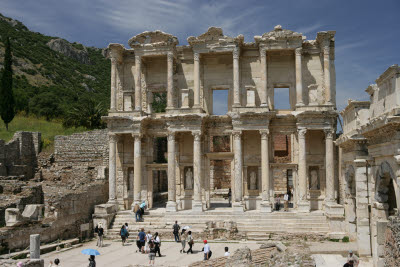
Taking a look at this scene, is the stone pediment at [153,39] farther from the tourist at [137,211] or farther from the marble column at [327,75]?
the tourist at [137,211]

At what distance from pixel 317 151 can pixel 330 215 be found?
4.60 metres

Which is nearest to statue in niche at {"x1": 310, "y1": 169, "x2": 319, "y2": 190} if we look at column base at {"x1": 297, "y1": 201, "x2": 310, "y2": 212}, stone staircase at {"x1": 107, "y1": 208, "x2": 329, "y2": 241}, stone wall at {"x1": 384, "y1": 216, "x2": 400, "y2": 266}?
column base at {"x1": 297, "y1": 201, "x2": 310, "y2": 212}

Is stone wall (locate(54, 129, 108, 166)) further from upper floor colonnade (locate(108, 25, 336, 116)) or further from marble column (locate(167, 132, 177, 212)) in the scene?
marble column (locate(167, 132, 177, 212))

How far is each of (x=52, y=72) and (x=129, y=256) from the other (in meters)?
54.2

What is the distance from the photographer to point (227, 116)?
24812 millimetres

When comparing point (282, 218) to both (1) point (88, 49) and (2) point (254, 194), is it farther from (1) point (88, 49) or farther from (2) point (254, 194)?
(1) point (88, 49)

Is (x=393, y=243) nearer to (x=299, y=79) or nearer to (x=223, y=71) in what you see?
(x=299, y=79)

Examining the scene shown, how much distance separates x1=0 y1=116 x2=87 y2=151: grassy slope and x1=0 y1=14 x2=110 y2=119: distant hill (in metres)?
4.05

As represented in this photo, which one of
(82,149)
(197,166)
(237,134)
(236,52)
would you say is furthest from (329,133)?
(82,149)

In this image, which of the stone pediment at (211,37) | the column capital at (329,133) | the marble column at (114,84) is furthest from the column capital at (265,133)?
the marble column at (114,84)

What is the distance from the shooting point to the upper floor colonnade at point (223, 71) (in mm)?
24328

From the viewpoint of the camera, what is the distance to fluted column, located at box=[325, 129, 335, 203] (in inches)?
901

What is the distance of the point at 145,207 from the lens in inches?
976

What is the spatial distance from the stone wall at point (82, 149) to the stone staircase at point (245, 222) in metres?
6.58
